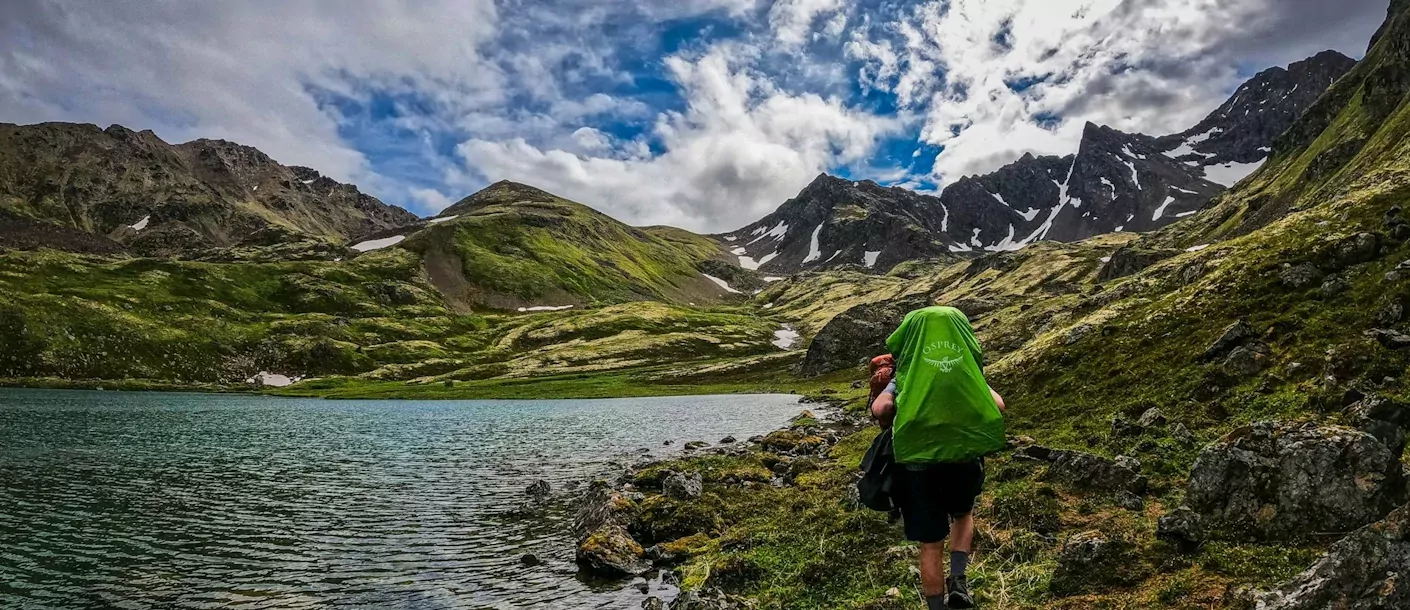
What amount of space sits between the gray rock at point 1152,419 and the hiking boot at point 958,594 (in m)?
21.0

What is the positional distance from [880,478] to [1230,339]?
31.6m

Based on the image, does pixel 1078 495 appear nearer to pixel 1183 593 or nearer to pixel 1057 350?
pixel 1183 593

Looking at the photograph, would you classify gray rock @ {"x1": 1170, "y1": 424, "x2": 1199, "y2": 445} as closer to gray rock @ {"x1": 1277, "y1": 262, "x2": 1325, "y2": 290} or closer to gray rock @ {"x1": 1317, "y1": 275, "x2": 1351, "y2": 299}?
gray rock @ {"x1": 1317, "y1": 275, "x2": 1351, "y2": 299}

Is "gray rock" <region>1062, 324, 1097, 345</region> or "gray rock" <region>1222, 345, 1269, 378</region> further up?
"gray rock" <region>1062, 324, 1097, 345</region>

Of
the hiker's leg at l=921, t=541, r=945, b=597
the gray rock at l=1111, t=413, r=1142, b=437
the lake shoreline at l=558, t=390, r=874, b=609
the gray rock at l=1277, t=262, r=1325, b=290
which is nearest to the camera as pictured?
the hiker's leg at l=921, t=541, r=945, b=597

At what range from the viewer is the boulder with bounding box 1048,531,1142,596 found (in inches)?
514

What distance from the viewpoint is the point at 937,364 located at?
9.95 meters

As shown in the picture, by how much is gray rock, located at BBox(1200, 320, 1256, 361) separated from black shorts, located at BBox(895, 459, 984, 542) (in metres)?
30.7

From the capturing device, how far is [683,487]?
3431cm

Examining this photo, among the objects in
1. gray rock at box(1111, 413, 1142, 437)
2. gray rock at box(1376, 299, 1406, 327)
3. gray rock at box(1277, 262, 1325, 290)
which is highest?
gray rock at box(1277, 262, 1325, 290)

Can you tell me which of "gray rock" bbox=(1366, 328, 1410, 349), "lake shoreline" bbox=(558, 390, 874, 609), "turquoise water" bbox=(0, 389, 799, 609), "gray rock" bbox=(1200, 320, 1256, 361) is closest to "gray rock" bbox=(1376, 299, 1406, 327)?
"gray rock" bbox=(1366, 328, 1410, 349)

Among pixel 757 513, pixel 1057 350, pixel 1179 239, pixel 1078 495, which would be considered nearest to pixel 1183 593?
pixel 1078 495

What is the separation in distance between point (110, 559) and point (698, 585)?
2564cm

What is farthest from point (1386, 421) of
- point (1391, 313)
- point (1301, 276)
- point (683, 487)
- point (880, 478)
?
point (1301, 276)
